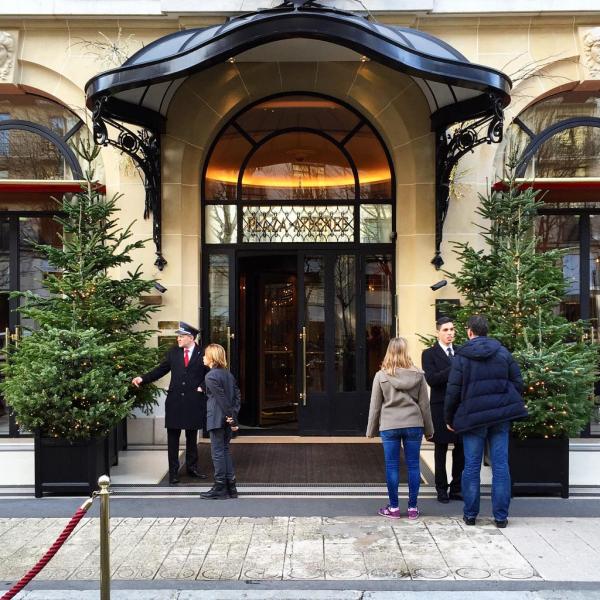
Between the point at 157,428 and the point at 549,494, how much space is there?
545cm

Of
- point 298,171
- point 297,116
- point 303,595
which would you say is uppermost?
point 297,116

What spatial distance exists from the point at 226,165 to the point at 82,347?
454cm

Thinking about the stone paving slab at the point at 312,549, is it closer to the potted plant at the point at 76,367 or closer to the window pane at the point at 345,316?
the potted plant at the point at 76,367

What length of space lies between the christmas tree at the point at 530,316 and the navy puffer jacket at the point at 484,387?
3.00 feet

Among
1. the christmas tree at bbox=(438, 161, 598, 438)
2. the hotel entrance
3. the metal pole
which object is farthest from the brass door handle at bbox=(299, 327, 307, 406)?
the metal pole

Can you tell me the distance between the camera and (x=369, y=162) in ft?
36.5

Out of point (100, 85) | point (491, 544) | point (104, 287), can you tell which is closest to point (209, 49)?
point (100, 85)

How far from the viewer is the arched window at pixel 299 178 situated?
1108 cm

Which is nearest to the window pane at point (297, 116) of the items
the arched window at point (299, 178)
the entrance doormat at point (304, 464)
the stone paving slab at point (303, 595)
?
the arched window at point (299, 178)

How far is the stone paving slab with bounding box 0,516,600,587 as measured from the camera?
215 inches

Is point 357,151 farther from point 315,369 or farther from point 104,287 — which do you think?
point 104,287

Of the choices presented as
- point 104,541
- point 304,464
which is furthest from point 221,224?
point 104,541

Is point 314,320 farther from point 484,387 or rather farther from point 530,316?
point 484,387

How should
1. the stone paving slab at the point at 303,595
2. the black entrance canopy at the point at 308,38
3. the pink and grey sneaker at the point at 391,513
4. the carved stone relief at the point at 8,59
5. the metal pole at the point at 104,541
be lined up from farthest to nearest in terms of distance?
1. the carved stone relief at the point at 8,59
2. the black entrance canopy at the point at 308,38
3. the pink and grey sneaker at the point at 391,513
4. the stone paving slab at the point at 303,595
5. the metal pole at the point at 104,541
